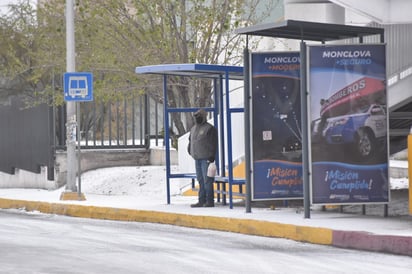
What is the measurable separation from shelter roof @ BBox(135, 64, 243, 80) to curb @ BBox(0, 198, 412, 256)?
2220 mm

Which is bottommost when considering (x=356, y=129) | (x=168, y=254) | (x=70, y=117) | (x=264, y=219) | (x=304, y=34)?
(x=168, y=254)

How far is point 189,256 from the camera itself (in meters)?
12.9

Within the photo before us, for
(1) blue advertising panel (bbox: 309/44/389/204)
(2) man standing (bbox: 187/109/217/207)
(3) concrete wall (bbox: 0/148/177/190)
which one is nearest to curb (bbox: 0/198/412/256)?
(1) blue advertising panel (bbox: 309/44/389/204)

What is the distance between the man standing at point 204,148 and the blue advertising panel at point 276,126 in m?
1.49

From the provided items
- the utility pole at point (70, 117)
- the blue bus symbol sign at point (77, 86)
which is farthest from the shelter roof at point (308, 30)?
the utility pole at point (70, 117)

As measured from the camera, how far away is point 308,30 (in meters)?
16.9

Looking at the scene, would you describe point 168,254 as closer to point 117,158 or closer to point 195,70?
point 195,70

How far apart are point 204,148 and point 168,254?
6.37 m

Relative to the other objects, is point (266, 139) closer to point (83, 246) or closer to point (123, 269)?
point (83, 246)

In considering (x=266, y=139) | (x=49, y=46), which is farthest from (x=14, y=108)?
(x=266, y=139)

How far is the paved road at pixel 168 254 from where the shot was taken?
11734 mm

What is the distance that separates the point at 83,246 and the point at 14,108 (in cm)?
1583

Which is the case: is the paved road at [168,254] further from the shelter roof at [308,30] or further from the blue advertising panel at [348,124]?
the shelter roof at [308,30]

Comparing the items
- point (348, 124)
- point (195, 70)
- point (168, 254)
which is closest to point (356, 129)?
point (348, 124)
